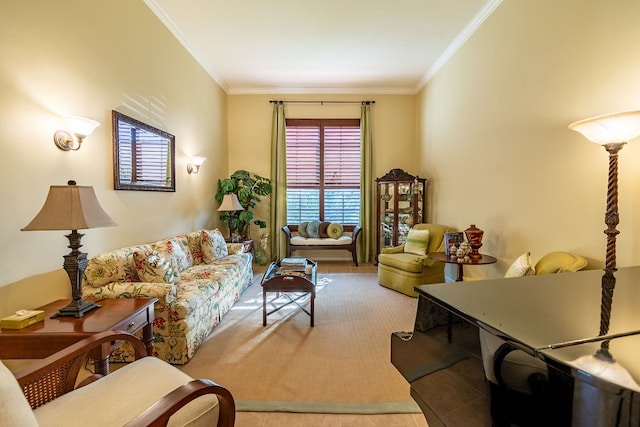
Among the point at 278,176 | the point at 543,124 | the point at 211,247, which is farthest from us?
the point at 278,176

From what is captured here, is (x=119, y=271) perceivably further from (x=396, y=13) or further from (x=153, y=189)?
(x=396, y=13)

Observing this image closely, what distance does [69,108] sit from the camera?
2262 millimetres

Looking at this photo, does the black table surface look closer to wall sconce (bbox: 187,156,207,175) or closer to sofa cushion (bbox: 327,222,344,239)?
wall sconce (bbox: 187,156,207,175)

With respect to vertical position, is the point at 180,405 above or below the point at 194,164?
below

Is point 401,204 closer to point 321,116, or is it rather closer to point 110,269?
point 321,116

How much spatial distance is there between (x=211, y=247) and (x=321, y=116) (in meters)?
3.56

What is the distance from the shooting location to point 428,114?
5.37 meters

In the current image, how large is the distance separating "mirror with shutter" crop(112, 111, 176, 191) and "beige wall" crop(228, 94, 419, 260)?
2.38 meters

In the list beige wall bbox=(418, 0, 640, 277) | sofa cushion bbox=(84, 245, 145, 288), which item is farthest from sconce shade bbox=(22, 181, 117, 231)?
beige wall bbox=(418, 0, 640, 277)

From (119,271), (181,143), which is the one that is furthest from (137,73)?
(119,271)

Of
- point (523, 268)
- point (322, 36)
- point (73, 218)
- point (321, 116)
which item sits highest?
point (322, 36)

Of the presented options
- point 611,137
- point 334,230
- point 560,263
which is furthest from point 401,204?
point 611,137

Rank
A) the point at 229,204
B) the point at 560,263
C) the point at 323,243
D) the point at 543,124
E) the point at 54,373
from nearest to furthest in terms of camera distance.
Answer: the point at 54,373, the point at 560,263, the point at 543,124, the point at 229,204, the point at 323,243

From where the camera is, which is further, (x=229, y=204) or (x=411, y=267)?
(x=229, y=204)
